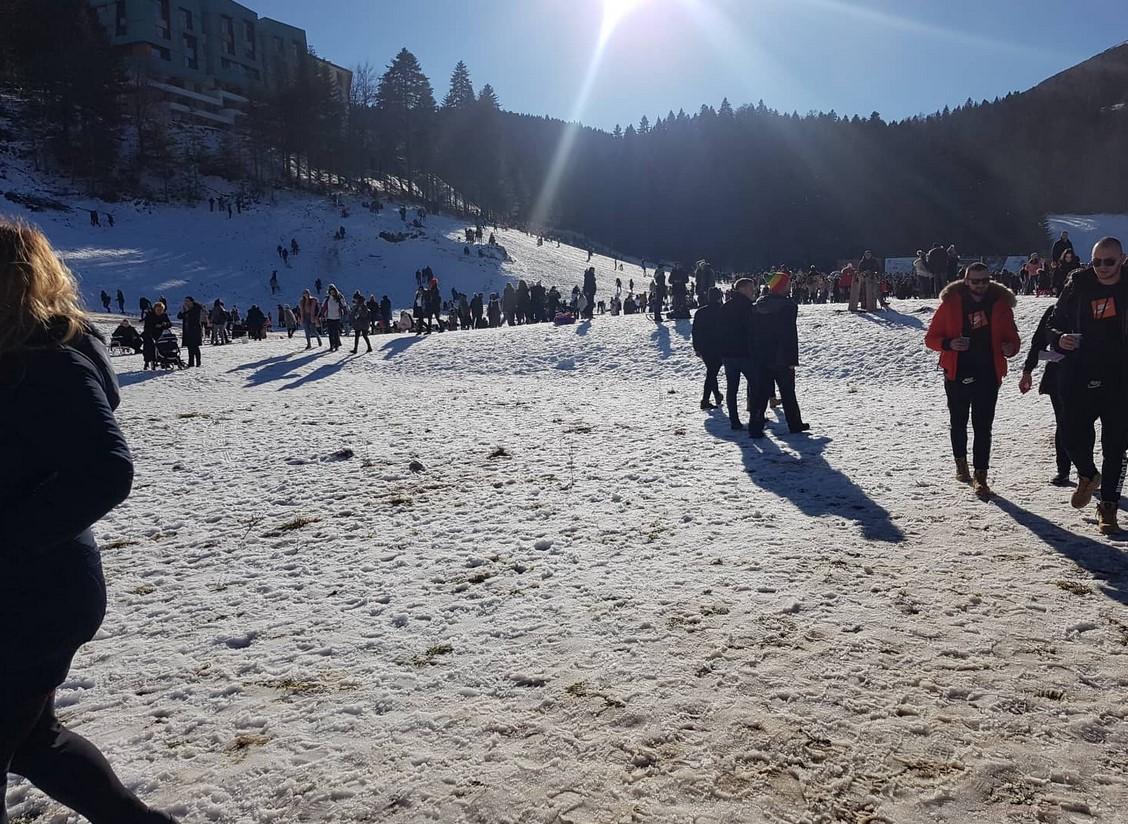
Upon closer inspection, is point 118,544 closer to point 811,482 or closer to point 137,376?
point 811,482

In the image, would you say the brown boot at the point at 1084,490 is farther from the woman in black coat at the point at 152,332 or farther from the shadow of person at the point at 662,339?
the woman in black coat at the point at 152,332

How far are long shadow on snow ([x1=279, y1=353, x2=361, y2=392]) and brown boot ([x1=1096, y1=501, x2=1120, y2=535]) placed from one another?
1255cm

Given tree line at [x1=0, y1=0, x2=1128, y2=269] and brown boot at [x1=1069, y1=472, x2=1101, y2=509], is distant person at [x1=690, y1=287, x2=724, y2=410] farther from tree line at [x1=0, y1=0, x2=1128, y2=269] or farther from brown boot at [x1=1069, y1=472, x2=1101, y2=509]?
tree line at [x1=0, y1=0, x2=1128, y2=269]

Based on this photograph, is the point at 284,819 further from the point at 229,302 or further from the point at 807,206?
the point at 807,206

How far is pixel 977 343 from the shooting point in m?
5.12

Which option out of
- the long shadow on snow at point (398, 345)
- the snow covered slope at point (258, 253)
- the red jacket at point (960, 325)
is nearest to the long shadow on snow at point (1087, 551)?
the red jacket at point (960, 325)

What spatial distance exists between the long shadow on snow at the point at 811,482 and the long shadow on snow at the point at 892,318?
30.9 feet

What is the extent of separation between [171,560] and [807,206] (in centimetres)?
11807

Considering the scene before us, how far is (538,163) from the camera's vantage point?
113938 mm

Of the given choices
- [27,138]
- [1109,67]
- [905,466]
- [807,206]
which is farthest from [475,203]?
[1109,67]

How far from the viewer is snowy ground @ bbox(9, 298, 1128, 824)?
90.1 inches

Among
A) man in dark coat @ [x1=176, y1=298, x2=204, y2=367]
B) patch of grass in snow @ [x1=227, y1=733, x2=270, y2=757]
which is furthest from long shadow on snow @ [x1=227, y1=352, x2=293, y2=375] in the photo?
patch of grass in snow @ [x1=227, y1=733, x2=270, y2=757]

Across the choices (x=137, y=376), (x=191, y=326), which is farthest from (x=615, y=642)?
(x=191, y=326)

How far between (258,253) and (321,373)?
3699 centimetres
